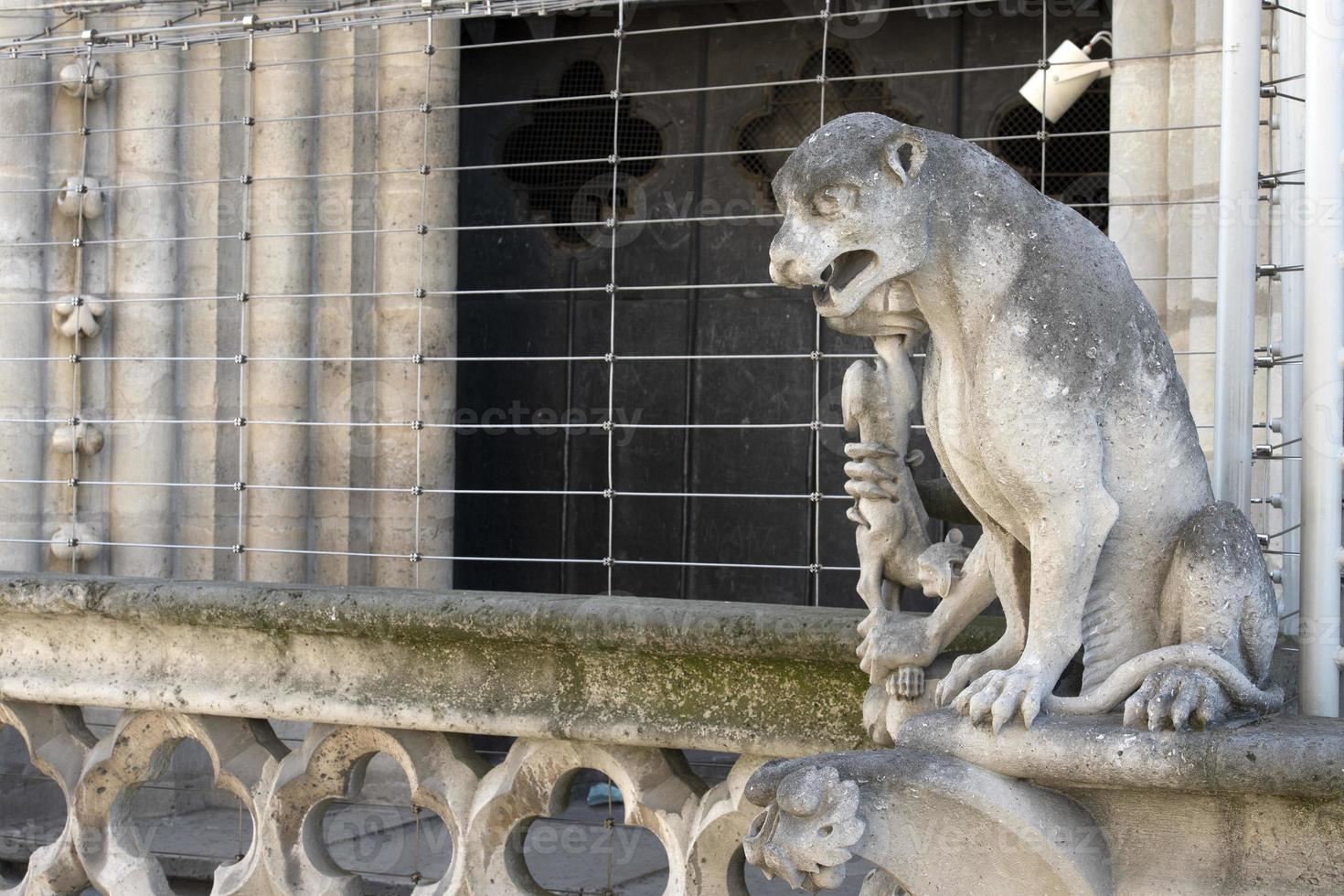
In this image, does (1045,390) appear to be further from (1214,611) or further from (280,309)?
(280,309)

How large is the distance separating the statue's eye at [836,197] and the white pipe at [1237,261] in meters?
0.64

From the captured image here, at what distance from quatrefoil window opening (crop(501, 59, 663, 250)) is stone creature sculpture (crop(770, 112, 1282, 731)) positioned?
8.84ft

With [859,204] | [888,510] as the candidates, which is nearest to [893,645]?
[888,510]

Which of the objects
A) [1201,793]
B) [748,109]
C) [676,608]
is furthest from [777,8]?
[1201,793]

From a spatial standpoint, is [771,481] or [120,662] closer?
[120,662]

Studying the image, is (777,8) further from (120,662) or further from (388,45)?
(120,662)

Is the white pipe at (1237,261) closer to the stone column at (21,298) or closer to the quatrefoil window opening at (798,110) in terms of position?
the quatrefoil window opening at (798,110)

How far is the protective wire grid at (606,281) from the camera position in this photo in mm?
4230

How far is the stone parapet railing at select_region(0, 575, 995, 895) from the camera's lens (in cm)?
264

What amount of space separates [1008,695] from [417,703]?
119 centimetres

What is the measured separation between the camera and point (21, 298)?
417 centimetres

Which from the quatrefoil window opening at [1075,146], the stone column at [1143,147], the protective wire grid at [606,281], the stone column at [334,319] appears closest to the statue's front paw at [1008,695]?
the stone column at [1143,147]

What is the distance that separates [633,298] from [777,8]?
0.80 metres

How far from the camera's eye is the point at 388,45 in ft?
14.0
